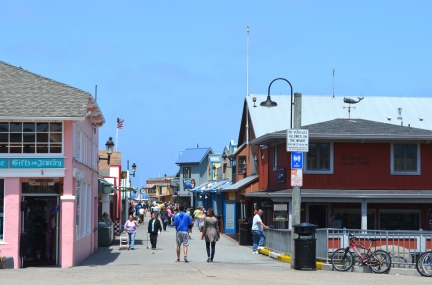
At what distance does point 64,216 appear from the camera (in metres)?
22.0

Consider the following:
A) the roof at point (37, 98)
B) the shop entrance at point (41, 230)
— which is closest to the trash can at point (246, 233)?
the roof at point (37, 98)

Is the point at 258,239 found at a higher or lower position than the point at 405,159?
lower

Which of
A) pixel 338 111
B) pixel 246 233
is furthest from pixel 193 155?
pixel 246 233

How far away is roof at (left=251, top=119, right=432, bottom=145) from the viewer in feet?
96.8

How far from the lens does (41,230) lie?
23766 mm

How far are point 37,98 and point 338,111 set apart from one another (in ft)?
86.5

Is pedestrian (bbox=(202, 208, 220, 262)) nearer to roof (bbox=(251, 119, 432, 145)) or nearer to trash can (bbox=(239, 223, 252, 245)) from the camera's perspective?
roof (bbox=(251, 119, 432, 145))

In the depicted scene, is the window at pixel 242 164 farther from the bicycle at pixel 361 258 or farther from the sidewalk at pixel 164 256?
the bicycle at pixel 361 258

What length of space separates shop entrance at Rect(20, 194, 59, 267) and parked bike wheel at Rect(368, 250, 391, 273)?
31.5 ft

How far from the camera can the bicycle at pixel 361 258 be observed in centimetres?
1978

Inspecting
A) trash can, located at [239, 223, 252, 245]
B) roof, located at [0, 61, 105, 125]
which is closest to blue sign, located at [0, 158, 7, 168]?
roof, located at [0, 61, 105, 125]

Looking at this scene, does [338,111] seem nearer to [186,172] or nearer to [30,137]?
[30,137]

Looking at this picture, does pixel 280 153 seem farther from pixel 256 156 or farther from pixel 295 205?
pixel 295 205

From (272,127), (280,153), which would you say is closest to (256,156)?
(272,127)
